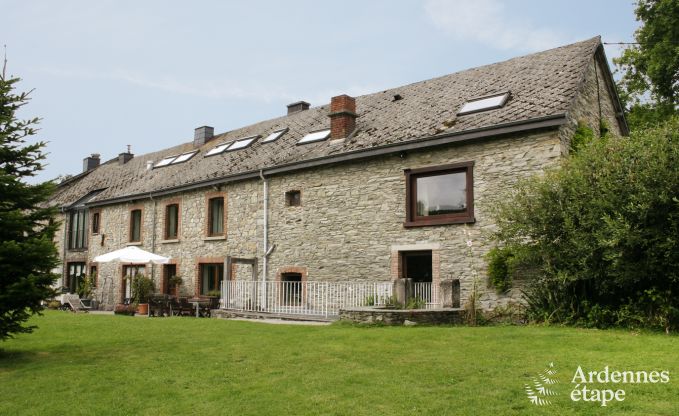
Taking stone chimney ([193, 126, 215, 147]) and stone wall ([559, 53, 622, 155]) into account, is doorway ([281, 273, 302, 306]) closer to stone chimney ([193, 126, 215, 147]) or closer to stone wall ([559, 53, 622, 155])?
stone wall ([559, 53, 622, 155])

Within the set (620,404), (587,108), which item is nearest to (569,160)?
(587,108)

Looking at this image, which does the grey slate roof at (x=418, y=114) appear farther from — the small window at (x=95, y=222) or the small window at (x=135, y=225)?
the small window at (x=95, y=222)

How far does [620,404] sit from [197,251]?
1636 cm

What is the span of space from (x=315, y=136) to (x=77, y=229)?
1423cm

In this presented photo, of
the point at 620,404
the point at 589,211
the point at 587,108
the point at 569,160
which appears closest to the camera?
the point at 620,404

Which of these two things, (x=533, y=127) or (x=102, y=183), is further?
(x=102, y=183)

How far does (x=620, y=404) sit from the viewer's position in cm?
533

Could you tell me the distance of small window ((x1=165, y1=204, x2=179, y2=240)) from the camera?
21.4 metres

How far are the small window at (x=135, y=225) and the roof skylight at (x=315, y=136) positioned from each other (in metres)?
8.43

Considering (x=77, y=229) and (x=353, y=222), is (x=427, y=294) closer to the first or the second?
(x=353, y=222)

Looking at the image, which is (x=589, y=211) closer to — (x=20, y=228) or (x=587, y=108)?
(x=587, y=108)

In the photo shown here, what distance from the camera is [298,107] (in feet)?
78.5

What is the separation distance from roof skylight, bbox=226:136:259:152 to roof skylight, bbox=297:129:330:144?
3300 millimetres

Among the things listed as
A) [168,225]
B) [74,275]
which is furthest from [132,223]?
[74,275]
